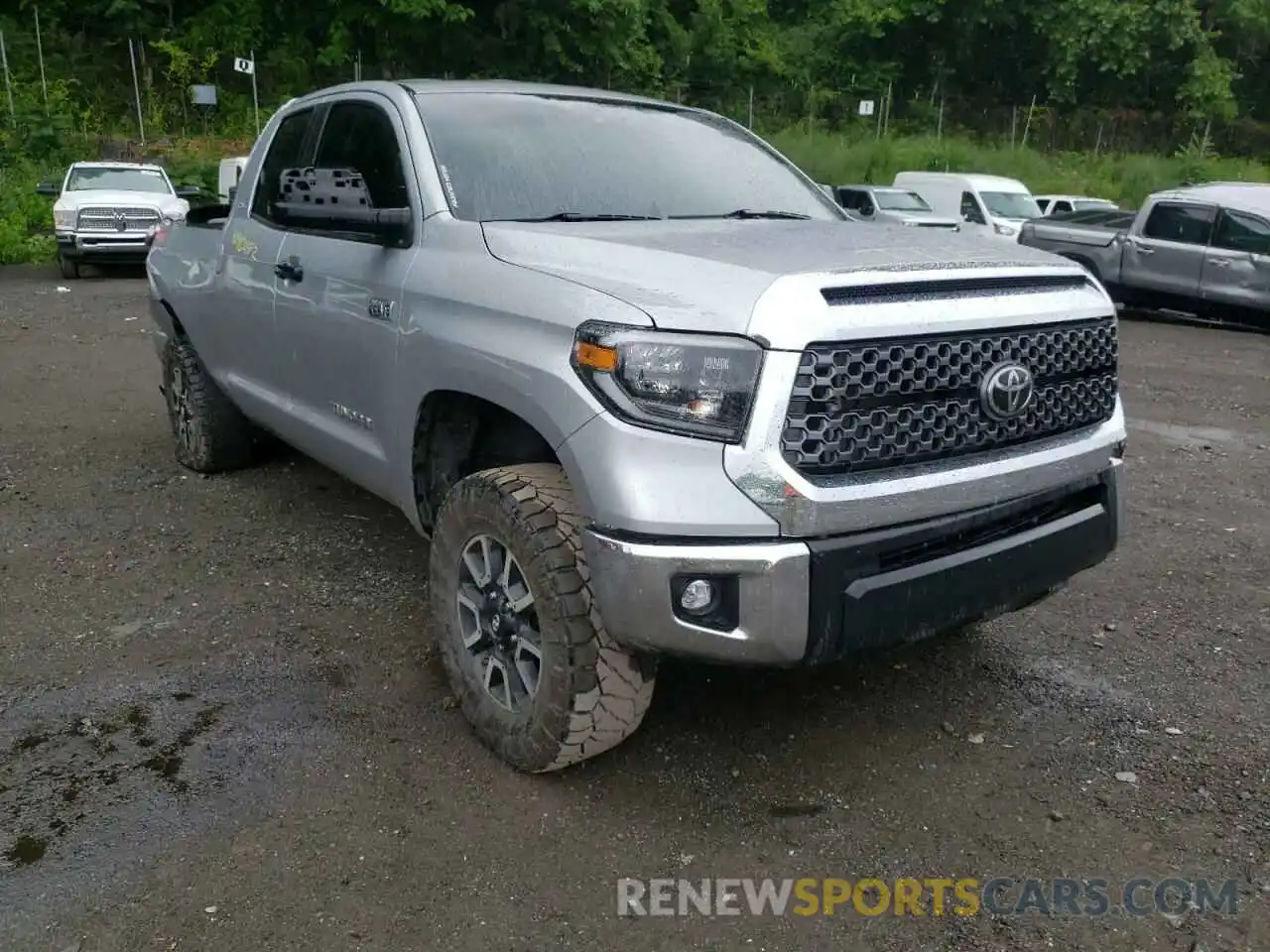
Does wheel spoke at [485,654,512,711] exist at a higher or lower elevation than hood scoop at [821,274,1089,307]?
lower

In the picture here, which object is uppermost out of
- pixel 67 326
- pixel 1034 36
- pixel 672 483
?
pixel 1034 36

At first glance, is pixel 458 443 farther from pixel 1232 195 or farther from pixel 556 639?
pixel 1232 195

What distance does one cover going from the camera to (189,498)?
17.9ft

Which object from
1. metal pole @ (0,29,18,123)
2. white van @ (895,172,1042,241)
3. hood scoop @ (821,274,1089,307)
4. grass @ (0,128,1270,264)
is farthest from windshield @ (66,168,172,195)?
hood scoop @ (821,274,1089,307)

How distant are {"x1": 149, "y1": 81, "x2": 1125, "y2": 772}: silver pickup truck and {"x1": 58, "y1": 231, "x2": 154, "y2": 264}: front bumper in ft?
43.9

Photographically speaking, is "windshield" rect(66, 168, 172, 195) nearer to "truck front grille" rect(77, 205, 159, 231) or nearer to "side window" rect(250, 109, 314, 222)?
"truck front grille" rect(77, 205, 159, 231)

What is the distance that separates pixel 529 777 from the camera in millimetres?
3057

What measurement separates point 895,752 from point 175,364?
4.24m

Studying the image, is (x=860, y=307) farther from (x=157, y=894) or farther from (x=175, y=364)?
(x=175, y=364)

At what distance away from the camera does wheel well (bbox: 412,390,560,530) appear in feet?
10.6

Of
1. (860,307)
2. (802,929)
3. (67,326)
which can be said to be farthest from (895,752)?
(67,326)

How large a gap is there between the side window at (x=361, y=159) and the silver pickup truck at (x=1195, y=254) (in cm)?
1143

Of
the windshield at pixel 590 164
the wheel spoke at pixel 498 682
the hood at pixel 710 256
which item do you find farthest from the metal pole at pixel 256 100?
the wheel spoke at pixel 498 682

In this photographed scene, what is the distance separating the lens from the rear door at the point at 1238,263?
1237 centimetres
